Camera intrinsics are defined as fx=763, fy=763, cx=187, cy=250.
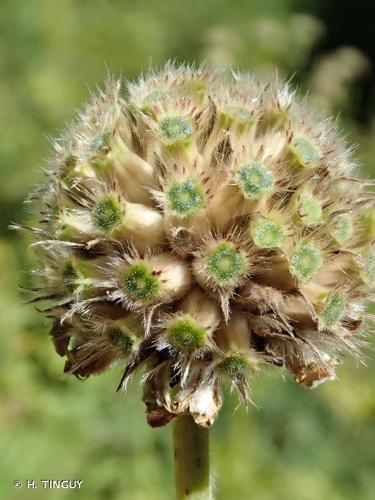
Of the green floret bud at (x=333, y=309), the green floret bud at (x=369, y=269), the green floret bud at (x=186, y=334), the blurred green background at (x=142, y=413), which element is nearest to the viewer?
the green floret bud at (x=186, y=334)

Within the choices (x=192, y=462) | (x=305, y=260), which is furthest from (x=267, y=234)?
(x=192, y=462)

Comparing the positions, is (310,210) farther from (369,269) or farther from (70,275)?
(70,275)

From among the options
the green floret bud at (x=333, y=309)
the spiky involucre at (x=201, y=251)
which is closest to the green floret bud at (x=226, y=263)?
the spiky involucre at (x=201, y=251)

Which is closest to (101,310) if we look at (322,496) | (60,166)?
(60,166)

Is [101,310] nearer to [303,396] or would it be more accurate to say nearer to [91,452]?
[91,452]

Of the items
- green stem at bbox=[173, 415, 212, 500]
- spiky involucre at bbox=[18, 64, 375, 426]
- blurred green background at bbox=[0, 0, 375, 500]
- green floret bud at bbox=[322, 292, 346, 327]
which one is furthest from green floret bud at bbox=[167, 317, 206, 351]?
blurred green background at bbox=[0, 0, 375, 500]

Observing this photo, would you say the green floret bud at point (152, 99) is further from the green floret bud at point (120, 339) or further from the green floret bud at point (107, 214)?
the green floret bud at point (120, 339)

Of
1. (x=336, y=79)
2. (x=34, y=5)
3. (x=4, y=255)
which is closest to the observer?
(x=4, y=255)
